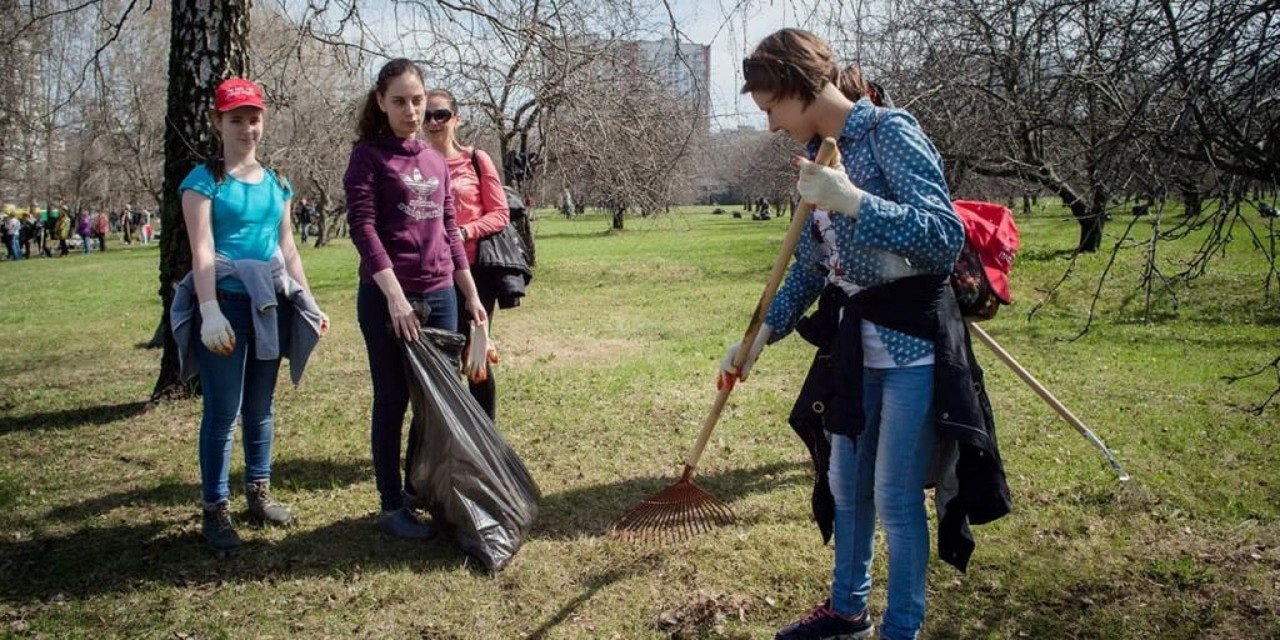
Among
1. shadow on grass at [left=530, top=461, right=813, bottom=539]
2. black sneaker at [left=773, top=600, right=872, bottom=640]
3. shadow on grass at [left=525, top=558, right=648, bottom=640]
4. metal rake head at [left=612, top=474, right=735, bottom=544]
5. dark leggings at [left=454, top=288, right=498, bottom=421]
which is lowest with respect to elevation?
shadow on grass at [left=525, top=558, right=648, bottom=640]

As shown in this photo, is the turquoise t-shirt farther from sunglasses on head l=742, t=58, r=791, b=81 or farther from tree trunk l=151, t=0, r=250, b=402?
tree trunk l=151, t=0, r=250, b=402

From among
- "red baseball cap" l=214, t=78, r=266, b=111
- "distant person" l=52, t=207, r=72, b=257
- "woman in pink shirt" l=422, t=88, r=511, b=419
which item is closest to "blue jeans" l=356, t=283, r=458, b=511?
"woman in pink shirt" l=422, t=88, r=511, b=419

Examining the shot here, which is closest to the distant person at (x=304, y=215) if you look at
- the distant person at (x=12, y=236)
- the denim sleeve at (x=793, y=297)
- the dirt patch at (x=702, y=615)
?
the distant person at (x=12, y=236)

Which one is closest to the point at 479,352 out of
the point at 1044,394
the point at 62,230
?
the point at 1044,394

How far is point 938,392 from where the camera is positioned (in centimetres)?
235

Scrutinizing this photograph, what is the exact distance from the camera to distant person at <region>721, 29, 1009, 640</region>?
7.15ft

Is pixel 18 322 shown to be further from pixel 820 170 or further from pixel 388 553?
pixel 820 170

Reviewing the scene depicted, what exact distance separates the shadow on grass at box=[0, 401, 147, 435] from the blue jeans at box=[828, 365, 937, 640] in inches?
199

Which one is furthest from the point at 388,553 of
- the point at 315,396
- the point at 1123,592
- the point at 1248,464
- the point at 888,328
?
Answer: the point at 1248,464

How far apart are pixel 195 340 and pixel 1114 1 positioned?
430 centimetres

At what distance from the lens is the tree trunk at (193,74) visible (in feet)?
17.9

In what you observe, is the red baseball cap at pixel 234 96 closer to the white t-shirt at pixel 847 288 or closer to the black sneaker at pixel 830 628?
the white t-shirt at pixel 847 288

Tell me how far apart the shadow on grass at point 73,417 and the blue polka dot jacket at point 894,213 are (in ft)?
17.4

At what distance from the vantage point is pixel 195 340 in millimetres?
3496
